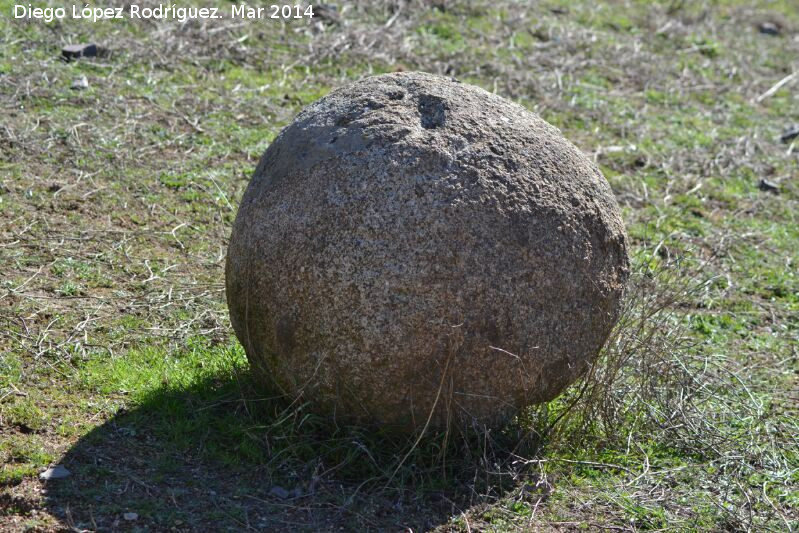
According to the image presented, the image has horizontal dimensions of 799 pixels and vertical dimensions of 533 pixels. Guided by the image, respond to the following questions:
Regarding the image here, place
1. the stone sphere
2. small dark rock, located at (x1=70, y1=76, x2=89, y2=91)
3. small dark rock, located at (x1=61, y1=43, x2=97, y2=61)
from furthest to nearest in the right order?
small dark rock, located at (x1=61, y1=43, x2=97, y2=61) < small dark rock, located at (x1=70, y1=76, x2=89, y2=91) < the stone sphere

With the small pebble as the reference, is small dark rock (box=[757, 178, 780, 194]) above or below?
below

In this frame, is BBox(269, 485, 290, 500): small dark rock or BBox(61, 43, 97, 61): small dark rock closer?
BBox(269, 485, 290, 500): small dark rock

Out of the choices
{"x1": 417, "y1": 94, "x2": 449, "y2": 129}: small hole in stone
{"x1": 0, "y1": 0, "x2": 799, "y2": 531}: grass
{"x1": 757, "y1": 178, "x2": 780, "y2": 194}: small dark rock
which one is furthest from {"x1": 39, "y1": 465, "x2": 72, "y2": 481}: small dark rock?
{"x1": 757, "y1": 178, "x2": 780, "y2": 194}: small dark rock

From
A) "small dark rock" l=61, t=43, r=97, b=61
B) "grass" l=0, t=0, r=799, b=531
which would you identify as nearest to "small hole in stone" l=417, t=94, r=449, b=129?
"grass" l=0, t=0, r=799, b=531

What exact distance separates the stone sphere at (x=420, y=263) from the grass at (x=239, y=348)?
0.27m

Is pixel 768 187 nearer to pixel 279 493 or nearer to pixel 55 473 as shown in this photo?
pixel 279 493

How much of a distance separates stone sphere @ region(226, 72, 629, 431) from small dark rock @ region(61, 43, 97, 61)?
478 cm

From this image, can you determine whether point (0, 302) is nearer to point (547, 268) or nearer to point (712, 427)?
point (547, 268)

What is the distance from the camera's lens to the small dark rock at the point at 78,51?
8.49 m

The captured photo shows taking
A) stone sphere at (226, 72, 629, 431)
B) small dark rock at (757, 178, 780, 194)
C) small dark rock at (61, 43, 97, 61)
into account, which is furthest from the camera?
small dark rock at (757, 178, 780, 194)

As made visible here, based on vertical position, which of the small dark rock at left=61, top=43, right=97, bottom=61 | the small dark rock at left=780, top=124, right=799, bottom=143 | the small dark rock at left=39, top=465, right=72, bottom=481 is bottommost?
the small dark rock at left=39, top=465, right=72, bottom=481

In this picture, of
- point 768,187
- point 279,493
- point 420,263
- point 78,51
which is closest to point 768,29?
point 768,187

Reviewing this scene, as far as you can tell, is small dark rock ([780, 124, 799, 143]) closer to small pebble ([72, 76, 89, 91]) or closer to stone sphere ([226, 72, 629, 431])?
stone sphere ([226, 72, 629, 431])

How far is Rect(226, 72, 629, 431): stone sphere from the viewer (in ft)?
13.1
